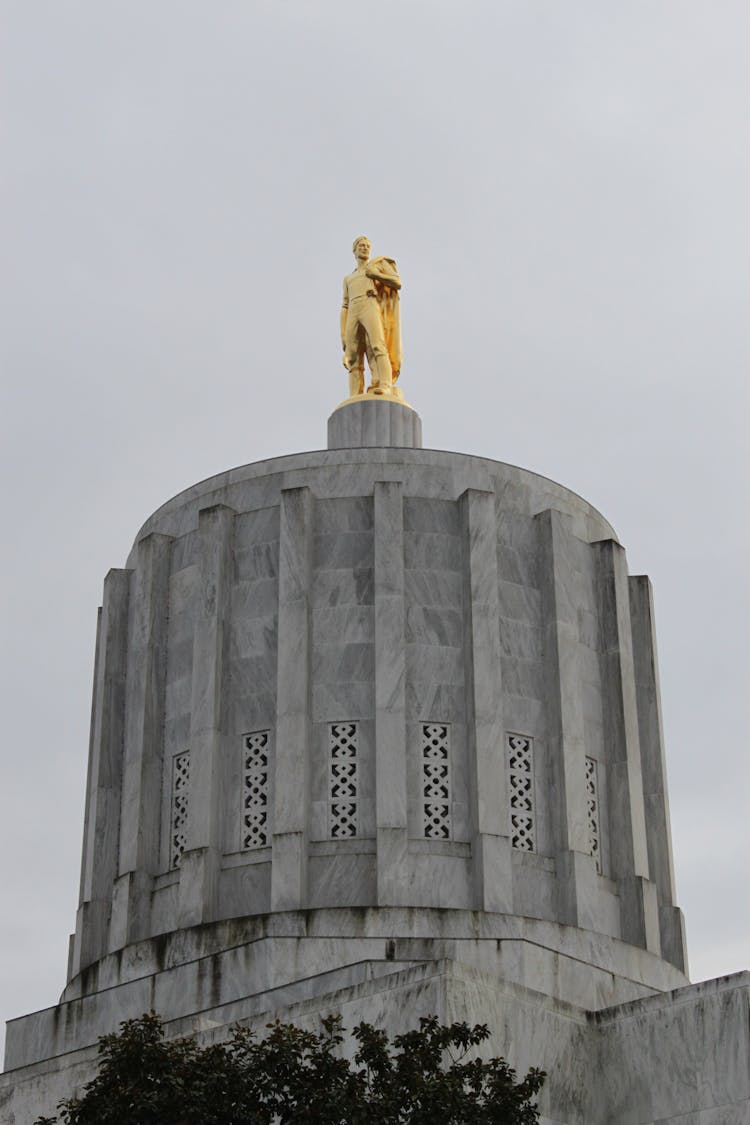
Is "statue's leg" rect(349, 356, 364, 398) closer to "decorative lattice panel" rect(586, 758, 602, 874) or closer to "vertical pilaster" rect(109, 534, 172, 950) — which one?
"vertical pilaster" rect(109, 534, 172, 950)

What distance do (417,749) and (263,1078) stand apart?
31.3 feet

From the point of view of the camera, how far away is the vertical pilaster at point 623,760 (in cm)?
3025

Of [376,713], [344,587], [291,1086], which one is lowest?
[291,1086]

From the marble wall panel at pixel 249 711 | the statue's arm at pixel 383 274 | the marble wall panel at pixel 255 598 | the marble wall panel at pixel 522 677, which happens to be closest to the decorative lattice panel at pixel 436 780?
the marble wall panel at pixel 522 677

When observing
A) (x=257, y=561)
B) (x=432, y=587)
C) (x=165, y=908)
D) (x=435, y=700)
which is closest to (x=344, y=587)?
(x=432, y=587)

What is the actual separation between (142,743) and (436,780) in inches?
199

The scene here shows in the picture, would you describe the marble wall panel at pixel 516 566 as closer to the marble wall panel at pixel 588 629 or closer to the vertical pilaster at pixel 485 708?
the vertical pilaster at pixel 485 708

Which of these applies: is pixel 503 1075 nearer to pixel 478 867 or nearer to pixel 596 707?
pixel 478 867

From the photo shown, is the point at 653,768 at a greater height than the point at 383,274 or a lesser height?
lesser

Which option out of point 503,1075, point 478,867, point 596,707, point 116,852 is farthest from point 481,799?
point 503,1075

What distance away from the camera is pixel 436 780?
96.9 feet

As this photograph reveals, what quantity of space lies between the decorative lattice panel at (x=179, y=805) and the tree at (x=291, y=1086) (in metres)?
9.12

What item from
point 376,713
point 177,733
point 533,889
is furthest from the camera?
point 177,733

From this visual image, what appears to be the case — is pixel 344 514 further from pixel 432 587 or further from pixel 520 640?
pixel 520 640
